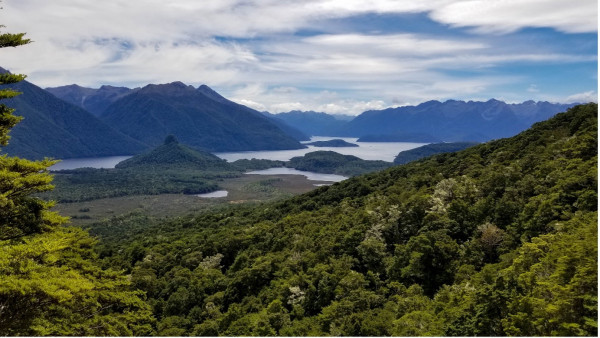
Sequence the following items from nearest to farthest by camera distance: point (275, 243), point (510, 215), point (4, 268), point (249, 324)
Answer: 1. point (4, 268)
2. point (249, 324)
3. point (510, 215)
4. point (275, 243)

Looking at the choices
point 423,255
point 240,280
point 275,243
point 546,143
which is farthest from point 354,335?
point 546,143

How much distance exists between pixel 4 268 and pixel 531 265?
24.6 metres

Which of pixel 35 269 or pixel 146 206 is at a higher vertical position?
pixel 35 269

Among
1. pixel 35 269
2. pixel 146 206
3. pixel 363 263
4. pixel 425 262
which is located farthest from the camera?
pixel 146 206

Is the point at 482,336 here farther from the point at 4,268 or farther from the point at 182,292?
the point at 182,292

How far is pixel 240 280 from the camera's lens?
127 feet

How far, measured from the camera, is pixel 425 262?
3228 centimetres

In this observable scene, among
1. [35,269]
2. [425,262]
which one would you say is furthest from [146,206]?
[35,269]

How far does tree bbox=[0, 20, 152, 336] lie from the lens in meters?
14.2

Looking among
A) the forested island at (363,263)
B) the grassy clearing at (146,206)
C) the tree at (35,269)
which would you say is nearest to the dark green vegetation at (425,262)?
the forested island at (363,263)

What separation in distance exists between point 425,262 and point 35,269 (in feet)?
86.7

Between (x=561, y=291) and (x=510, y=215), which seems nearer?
(x=561, y=291)

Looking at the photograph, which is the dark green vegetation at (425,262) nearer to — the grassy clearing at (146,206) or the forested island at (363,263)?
the forested island at (363,263)

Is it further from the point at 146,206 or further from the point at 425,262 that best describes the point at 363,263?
the point at 146,206
